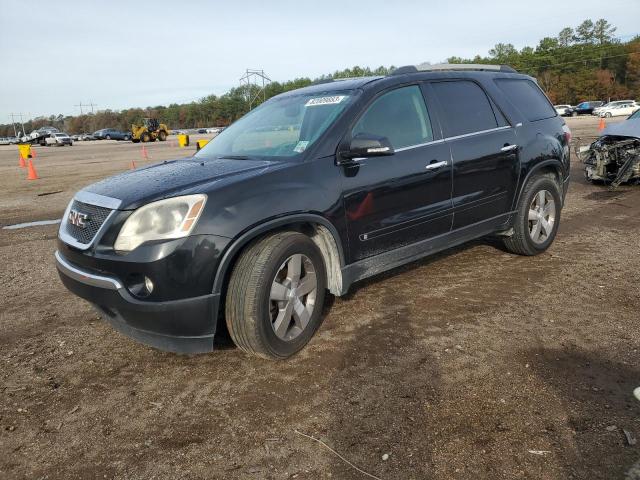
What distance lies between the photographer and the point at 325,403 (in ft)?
9.09

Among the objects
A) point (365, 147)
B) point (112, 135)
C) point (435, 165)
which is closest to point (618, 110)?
point (435, 165)

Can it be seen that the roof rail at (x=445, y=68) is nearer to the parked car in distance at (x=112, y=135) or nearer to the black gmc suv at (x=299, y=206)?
the black gmc suv at (x=299, y=206)

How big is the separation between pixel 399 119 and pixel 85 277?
8.40ft

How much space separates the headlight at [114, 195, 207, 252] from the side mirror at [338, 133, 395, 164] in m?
1.11

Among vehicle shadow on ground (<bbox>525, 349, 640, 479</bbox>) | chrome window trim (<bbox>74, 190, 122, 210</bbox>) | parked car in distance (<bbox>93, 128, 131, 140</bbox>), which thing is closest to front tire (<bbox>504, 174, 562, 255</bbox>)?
vehicle shadow on ground (<bbox>525, 349, 640, 479</bbox>)

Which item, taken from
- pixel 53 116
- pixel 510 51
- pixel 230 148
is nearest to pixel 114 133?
pixel 230 148

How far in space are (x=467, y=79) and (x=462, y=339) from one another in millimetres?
2506

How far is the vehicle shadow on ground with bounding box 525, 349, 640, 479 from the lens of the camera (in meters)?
2.22

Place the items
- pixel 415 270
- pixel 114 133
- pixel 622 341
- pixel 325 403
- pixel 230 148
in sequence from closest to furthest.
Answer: pixel 325 403
pixel 622 341
pixel 230 148
pixel 415 270
pixel 114 133

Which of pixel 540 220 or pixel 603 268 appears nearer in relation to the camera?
pixel 603 268

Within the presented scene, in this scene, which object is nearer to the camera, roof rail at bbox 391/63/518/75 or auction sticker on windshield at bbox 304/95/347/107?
auction sticker on windshield at bbox 304/95/347/107

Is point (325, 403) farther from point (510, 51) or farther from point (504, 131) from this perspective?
point (510, 51)

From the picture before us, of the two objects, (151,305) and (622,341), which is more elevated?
(151,305)

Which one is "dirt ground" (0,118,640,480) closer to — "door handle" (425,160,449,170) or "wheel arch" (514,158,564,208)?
"wheel arch" (514,158,564,208)
